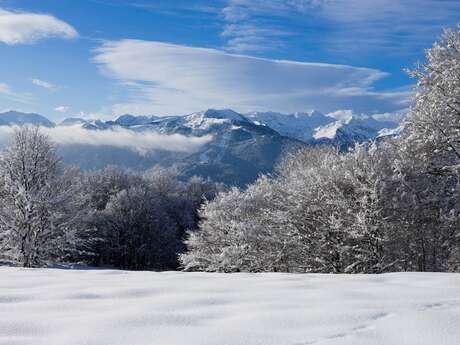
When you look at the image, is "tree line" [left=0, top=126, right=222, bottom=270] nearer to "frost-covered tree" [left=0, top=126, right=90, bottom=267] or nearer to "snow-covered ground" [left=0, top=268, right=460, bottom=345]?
"frost-covered tree" [left=0, top=126, right=90, bottom=267]

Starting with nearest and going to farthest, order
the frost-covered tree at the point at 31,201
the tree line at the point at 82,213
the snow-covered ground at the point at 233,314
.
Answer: the snow-covered ground at the point at 233,314 < the frost-covered tree at the point at 31,201 < the tree line at the point at 82,213

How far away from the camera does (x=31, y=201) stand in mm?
25328

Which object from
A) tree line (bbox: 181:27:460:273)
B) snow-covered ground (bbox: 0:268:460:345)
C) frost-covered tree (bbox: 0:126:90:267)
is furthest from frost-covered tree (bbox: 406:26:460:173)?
frost-covered tree (bbox: 0:126:90:267)

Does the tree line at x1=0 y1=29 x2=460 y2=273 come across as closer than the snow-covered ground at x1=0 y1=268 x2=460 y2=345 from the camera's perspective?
No

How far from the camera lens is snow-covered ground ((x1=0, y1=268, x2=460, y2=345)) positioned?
3.88 m

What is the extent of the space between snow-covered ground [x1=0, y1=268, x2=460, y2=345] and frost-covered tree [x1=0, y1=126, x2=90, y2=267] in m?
20.7

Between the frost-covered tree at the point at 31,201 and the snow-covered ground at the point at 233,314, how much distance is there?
20742mm

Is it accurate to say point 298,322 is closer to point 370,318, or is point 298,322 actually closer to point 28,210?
point 370,318

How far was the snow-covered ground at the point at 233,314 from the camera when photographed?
3881 mm

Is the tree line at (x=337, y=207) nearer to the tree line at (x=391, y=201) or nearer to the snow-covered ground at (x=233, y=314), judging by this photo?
the tree line at (x=391, y=201)

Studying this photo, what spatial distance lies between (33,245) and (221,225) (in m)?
13.5

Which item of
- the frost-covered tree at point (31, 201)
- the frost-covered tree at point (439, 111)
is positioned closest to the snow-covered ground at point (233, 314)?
the frost-covered tree at point (439, 111)

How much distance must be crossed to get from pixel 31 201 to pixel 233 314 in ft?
78.7

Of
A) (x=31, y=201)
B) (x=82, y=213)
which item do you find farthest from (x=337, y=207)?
(x=82, y=213)
